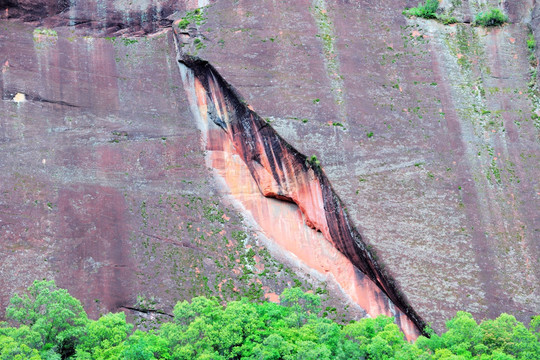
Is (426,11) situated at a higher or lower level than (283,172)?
higher

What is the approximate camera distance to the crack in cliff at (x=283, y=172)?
36.6 m

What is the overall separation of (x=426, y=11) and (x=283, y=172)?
1329 centimetres

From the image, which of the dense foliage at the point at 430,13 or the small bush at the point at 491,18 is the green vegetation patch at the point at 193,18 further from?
the small bush at the point at 491,18

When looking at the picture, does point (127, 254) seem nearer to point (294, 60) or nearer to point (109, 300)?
point (109, 300)

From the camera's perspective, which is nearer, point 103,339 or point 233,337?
point 233,337

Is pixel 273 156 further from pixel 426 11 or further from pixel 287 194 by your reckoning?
pixel 426 11

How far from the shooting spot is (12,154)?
125ft

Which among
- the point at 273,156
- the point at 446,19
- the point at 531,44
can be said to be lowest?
the point at 273,156

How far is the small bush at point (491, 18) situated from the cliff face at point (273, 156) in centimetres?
79

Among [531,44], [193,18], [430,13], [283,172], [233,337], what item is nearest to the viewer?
[233,337]

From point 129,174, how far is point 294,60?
1047 centimetres

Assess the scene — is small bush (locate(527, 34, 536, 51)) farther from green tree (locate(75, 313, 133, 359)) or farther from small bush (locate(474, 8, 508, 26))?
green tree (locate(75, 313, 133, 359))

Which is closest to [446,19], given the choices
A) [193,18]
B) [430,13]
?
[430,13]

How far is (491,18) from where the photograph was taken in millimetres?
44219
